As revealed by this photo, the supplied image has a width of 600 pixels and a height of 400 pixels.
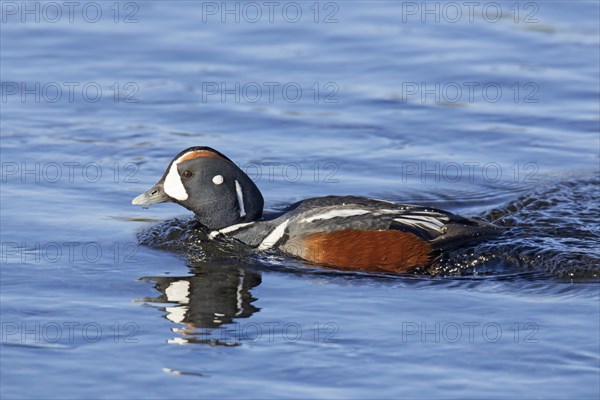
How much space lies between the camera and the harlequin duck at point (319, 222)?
12258 millimetres

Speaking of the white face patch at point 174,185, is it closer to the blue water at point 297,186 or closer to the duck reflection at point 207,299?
the blue water at point 297,186

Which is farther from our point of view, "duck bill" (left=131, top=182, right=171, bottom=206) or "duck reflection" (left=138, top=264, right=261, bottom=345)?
"duck bill" (left=131, top=182, right=171, bottom=206)

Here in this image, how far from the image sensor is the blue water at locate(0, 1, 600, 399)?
31.7 feet

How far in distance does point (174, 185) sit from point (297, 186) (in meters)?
2.40

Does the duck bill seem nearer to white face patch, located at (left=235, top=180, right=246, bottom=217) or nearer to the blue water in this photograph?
the blue water

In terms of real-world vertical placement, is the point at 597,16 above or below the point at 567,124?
above

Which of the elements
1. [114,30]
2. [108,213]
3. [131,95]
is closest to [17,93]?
[131,95]

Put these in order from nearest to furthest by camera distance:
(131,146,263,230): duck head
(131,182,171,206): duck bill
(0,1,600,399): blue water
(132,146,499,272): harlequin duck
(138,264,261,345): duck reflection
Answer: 1. (0,1,600,399): blue water
2. (138,264,261,345): duck reflection
3. (132,146,499,272): harlequin duck
4. (131,146,263,230): duck head
5. (131,182,171,206): duck bill

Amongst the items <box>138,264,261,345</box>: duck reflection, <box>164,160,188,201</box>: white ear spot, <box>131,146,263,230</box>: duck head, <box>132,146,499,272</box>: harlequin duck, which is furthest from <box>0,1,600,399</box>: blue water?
<box>164,160,188,201</box>: white ear spot

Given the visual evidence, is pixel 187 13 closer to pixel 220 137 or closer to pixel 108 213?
pixel 220 137

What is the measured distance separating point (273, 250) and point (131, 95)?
6.12 metres

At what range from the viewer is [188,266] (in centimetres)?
1245

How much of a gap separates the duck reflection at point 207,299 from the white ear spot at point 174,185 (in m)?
0.95

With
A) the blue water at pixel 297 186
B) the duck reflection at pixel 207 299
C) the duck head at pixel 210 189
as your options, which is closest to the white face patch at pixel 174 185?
the duck head at pixel 210 189
